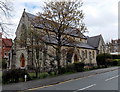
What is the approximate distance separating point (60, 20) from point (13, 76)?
35.6ft

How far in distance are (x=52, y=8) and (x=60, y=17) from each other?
168 cm

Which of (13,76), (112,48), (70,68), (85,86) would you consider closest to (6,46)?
Result: (13,76)

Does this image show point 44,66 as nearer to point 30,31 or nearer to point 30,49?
point 30,49

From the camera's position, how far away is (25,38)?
19.5 meters

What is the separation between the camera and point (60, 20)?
881 inches

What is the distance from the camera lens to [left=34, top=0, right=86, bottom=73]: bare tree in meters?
22.1

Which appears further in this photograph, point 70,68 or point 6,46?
point 70,68

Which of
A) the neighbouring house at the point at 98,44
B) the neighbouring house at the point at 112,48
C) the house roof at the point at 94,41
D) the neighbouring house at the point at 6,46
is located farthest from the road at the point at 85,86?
the neighbouring house at the point at 112,48

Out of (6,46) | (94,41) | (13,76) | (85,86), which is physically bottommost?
(85,86)

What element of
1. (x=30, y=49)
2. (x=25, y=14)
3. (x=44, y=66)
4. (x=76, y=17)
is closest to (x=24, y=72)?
(x=30, y=49)

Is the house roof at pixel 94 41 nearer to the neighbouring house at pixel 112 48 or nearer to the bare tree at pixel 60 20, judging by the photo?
the neighbouring house at pixel 112 48

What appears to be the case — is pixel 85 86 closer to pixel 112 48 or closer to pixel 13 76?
pixel 13 76

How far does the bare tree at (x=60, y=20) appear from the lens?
22.1 metres

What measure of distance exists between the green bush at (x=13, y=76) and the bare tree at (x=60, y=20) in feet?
25.6
